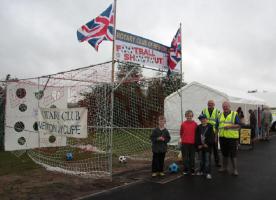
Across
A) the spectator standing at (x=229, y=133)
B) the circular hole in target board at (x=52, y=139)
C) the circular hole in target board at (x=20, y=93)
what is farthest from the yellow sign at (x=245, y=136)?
the circular hole in target board at (x=20, y=93)

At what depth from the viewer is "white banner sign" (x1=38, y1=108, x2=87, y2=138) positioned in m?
6.75

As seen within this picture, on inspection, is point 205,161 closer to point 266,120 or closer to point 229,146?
point 229,146

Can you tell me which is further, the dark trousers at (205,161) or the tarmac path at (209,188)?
the dark trousers at (205,161)

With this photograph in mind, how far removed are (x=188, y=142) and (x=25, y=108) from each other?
18.5 feet

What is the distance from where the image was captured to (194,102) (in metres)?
12.9

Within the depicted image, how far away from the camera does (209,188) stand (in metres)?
5.85

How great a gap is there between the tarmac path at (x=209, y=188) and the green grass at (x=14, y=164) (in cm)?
355

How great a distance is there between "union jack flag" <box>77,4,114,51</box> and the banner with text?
0.42m

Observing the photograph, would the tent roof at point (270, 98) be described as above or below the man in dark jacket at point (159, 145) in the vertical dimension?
above

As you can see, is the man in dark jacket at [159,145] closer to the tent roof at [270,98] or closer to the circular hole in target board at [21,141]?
the circular hole in target board at [21,141]

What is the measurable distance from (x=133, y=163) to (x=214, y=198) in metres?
4.07

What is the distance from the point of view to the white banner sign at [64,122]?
675cm

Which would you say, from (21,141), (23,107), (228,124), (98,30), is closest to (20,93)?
(23,107)

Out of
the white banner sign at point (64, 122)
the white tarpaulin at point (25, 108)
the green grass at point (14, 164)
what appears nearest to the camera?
the white banner sign at point (64, 122)
